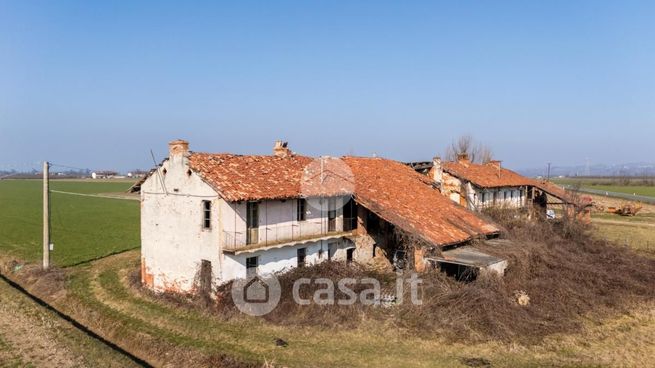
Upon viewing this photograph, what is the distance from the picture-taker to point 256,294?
2091 centimetres

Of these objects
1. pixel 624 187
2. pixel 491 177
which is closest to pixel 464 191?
pixel 491 177

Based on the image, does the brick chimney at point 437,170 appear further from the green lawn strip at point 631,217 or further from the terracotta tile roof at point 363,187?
the green lawn strip at point 631,217

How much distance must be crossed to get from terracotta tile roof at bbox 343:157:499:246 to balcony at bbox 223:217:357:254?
2266mm

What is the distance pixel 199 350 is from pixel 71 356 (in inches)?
172

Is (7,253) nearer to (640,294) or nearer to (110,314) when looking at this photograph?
(110,314)

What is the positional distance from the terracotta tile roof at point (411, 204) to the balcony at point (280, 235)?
7.43 ft

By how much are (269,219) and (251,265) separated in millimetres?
2323

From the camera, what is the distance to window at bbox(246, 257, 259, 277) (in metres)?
22.4

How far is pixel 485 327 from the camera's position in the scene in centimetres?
1816

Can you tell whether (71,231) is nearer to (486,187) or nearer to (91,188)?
(486,187)

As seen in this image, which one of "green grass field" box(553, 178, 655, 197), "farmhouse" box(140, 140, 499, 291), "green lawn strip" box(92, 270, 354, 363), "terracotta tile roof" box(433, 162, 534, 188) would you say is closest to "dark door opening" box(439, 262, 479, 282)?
"farmhouse" box(140, 140, 499, 291)

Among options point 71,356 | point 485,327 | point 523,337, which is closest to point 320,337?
point 485,327

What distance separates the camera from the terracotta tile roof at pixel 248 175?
21.8 metres

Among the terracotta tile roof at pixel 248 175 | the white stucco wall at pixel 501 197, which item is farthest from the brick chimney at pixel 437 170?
the terracotta tile roof at pixel 248 175
